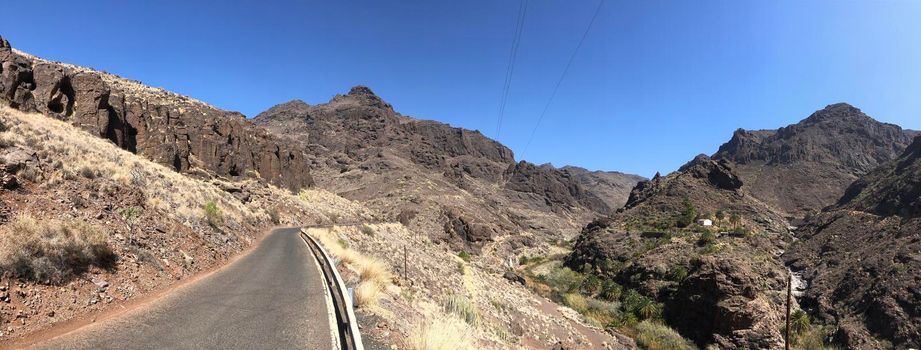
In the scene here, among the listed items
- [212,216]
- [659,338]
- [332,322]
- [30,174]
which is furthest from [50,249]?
[659,338]

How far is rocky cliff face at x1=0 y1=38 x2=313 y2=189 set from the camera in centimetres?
2859

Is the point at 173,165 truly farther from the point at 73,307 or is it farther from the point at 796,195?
the point at 796,195

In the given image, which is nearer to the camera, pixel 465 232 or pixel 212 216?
pixel 212 216

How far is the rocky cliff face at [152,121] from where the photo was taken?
28.6m

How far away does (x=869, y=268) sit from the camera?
1384 inches

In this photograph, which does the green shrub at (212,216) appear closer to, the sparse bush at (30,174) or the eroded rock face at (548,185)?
the sparse bush at (30,174)

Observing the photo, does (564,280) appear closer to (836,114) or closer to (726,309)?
(726,309)

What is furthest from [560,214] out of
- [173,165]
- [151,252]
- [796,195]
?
[151,252]

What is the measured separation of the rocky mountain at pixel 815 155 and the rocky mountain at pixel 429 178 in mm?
55335

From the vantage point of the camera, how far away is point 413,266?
26.8 m

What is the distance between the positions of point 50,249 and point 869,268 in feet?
167

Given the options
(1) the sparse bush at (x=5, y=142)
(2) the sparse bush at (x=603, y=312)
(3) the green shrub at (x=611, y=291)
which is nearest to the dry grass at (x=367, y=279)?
(1) the sparse bush at (x=5, y=142)

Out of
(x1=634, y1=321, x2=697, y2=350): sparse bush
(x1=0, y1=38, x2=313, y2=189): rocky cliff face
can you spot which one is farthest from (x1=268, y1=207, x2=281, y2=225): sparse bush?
(x1=634, y1=321, x2=697, y2=350): sparse bush

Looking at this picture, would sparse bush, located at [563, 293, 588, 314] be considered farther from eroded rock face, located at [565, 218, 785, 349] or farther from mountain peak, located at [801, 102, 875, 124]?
mountain peak, located at [801, 102, 875, 124]
